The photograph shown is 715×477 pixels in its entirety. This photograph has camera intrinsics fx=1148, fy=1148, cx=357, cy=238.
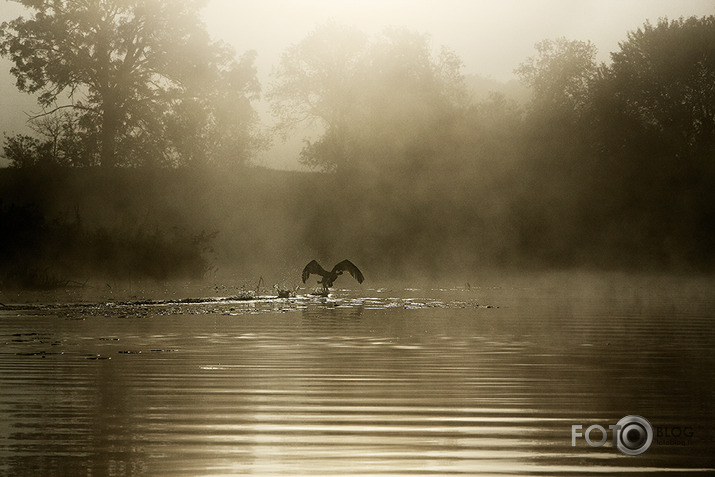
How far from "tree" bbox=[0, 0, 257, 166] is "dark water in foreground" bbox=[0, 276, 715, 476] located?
25.8 meters

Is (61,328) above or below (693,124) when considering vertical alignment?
below

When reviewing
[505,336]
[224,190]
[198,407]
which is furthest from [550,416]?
[224,190]

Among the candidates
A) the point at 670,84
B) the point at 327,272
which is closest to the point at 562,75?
the point at 670,84

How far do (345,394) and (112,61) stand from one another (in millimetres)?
39690

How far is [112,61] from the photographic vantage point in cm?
4766

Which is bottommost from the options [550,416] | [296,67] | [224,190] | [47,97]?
[550,416]

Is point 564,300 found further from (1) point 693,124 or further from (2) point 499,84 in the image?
(2) point 499,84

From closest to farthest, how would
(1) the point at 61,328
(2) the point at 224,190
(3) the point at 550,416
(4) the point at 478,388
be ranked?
(3) the point at 550,416 < (4) the point at 478,388 < (1) the point at 61,328 < (2) the point at 224,190

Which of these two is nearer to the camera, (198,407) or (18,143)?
(198,407)

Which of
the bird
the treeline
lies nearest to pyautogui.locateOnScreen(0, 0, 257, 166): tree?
the treeline

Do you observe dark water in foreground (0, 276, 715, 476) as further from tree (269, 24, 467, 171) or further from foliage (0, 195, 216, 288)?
tree (269, 24, 467, 171)

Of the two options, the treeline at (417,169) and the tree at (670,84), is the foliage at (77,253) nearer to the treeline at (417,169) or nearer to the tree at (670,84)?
the treeline at (417,169)

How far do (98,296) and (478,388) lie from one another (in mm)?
19457

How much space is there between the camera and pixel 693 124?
193 feet
